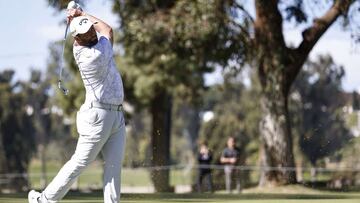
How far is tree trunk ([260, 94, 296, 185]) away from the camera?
74.4 feet

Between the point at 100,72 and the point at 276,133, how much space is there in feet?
49.3

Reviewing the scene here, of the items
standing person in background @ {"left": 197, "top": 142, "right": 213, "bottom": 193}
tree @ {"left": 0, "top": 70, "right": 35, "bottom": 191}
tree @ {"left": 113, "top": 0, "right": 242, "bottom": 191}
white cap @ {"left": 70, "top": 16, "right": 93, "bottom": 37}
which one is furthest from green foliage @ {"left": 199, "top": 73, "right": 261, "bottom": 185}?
white cap @ {"left": 70, "top": 16, "right": 93, "bottom": 37}

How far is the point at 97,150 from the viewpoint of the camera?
8.34m

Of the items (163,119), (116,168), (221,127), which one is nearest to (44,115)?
(221,127)

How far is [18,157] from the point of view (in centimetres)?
7812

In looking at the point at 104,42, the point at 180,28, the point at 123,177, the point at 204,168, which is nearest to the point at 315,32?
the point at 180,28

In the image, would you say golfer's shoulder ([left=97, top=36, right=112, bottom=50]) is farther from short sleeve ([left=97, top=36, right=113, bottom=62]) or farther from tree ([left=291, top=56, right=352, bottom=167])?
tree ([left=291, top=56, right=352, bottom=167])

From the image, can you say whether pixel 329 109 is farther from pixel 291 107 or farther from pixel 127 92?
pixel 127 92

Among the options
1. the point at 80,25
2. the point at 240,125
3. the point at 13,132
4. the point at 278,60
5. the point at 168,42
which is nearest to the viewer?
the point at 80,25

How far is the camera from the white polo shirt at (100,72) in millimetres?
8173

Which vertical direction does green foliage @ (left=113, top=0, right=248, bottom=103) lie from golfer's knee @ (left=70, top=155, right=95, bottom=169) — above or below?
above

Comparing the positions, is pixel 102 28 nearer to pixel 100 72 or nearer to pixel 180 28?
pixel 100 72

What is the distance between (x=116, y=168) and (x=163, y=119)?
32.1 m

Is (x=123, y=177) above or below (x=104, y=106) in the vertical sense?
below
